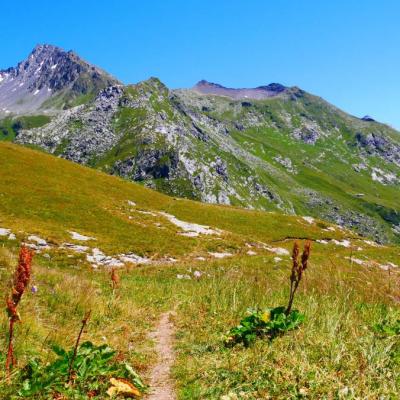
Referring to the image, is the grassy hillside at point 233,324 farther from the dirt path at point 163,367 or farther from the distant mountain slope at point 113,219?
the distant mountain slope at point 113,219

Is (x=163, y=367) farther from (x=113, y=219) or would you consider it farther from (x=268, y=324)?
(x=113, y=219)

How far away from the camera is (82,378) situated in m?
6.04

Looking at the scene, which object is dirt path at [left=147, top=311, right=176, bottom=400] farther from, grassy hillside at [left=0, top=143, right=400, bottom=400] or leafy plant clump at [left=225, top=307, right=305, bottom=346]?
leafy plant clump at [left=225, top=307, right=305, bottom=346]

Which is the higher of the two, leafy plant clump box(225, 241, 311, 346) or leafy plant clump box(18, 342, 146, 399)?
leafy plant clump box(225, 241, 311, 346)

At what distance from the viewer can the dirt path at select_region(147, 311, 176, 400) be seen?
21.0 ft

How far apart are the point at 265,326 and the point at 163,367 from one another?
2085 millimetres

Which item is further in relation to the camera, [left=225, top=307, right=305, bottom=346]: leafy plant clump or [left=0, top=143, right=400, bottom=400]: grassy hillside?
[left=225, top=307, right=305, bottom=346]: leafy plant clump

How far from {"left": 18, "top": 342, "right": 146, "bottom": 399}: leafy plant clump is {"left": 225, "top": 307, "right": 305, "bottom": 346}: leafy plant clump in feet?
7.13

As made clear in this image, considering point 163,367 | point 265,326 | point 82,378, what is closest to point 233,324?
point 265,326

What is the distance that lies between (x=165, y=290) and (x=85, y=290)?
212 inches

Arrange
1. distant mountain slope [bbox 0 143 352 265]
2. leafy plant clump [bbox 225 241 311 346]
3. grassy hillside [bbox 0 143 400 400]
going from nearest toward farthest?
1. grassy hillside [bbox 0 143 400 400]
2. leafy plant clump [bbox 225 241 311 346]
3. distant mountain slope [bbox 0 143 352 265]

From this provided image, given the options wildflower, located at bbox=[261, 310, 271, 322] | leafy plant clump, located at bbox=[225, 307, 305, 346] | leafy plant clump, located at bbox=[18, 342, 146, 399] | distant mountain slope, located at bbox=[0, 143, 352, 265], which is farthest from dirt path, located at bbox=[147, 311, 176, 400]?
distant mountain slope, located at bbox=[0, 143, 352, 265]

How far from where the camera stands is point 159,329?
34.4 feet

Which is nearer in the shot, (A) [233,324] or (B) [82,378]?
(B) [82,378]
